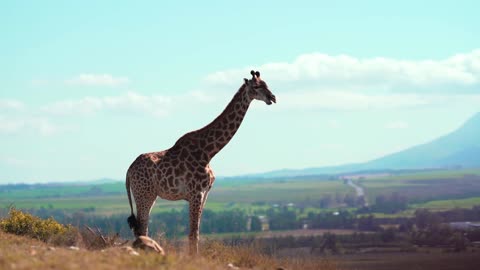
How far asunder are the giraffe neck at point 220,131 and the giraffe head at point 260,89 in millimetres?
240

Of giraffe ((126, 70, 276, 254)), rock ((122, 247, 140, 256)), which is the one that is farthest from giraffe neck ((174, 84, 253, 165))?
rock ((122, 247, 140, 256))

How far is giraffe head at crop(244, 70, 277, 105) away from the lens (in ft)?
57.7

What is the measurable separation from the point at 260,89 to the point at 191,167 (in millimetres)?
2468

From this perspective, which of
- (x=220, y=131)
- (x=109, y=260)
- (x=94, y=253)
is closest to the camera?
(x=109, y=260)

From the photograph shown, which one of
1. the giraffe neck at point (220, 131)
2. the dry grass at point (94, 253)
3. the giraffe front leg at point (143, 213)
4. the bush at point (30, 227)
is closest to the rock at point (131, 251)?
the dry grass at point (94, 253)

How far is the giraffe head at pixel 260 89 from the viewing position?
57.7 feet

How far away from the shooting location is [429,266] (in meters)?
42.3

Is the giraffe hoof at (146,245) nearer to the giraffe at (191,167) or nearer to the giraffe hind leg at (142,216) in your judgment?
the giraffe at (191,167)

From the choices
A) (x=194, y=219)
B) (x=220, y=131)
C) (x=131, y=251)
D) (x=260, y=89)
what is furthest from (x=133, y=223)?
(x=260, y=89)

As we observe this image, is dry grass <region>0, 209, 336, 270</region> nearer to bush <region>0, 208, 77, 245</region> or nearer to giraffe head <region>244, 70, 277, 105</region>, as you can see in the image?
bush <region>0, 208, 77, 245</region>

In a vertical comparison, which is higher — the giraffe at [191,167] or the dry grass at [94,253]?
the giraffe at [191,167]

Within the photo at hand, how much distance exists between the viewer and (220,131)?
17.9 metres

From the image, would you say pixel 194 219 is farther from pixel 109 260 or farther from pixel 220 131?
pixel 109 260

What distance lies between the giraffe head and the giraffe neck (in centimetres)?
24
